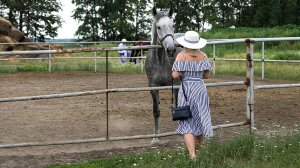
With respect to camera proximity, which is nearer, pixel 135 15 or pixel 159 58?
pixel 159 58

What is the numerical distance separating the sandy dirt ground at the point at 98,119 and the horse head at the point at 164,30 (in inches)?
56.1

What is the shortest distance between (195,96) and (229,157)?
0.84 metres

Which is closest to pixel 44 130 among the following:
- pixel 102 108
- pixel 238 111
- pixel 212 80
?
pixel 102 108

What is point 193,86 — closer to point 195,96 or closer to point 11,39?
point 195,96

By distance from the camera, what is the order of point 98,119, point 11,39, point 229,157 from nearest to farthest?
point 229,157 < point 98,119 < point 11,39

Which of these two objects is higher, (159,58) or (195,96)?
(159,58)

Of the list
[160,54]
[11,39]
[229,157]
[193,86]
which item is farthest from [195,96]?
[11,39]

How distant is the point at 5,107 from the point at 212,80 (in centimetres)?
757

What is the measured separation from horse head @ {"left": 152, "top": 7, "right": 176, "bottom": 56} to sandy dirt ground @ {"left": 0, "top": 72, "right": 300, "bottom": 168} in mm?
1425

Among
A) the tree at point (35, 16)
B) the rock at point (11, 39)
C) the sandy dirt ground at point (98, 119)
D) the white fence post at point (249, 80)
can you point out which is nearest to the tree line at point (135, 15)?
the tree at point (35, 16)

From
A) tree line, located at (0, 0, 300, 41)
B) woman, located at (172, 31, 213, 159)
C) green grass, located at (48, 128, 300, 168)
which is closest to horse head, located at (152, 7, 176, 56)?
woman, located at (172, 31, 213, 159)

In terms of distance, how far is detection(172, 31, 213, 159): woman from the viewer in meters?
5.40

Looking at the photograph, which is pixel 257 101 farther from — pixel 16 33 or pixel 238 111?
pixel 16 33

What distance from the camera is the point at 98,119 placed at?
365 inches
